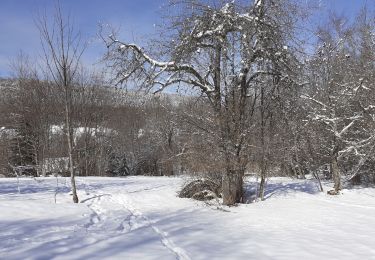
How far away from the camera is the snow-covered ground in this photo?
738 cm

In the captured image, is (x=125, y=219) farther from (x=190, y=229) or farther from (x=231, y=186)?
(x=231, y=186)

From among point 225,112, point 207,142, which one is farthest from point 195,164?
point 225,112

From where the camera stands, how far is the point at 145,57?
1437 cm

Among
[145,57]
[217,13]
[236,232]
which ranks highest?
[217,13]

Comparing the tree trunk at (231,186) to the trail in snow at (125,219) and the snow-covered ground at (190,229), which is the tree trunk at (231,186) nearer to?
the snow-covered ground at (190,229)

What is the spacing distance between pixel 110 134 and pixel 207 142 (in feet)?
124

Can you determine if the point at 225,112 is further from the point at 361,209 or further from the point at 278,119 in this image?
the point at 361,209

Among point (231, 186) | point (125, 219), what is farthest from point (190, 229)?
point (231, 186)

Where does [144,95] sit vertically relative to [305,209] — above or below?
above

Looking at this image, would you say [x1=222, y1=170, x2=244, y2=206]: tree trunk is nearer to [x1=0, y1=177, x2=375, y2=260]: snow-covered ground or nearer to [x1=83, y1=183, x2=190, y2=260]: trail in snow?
[x1=0, y1=177, x2=375, y2=260]: snow-covered ground

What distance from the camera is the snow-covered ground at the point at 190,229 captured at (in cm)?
738

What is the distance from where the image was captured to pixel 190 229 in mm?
9938

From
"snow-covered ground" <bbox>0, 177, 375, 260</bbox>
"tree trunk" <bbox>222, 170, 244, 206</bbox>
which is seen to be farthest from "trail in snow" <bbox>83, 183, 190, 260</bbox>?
"tree trunk" <bbox>222, 170, 244, 206</bbox>

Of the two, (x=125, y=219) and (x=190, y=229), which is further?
(x=125, y=219)
